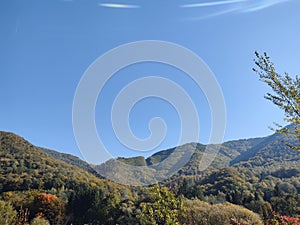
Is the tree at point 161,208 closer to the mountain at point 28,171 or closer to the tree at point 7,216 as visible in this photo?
Result: the tree at point 7,216

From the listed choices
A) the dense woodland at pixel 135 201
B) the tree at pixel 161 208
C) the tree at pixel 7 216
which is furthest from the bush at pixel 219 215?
the tree at pixel 161 208

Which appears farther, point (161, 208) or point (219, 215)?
point (219, 215)

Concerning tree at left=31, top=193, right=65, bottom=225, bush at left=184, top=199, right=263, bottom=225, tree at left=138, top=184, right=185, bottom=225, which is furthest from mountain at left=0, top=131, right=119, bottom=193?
tree at left=138, top=184, right=185, bottom=225

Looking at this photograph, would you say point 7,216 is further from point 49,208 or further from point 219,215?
point 49,208

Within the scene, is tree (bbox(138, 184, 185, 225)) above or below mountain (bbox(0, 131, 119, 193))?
below

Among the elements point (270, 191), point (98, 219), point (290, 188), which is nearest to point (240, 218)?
point (98, 219)

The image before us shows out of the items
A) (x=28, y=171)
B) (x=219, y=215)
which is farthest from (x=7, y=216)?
(x=28, y=171)

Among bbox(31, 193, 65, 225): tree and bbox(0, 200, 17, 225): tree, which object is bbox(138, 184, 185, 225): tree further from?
bbox(31, 193, 65, 225): tree

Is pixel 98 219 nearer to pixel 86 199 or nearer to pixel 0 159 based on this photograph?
pixel 86 199

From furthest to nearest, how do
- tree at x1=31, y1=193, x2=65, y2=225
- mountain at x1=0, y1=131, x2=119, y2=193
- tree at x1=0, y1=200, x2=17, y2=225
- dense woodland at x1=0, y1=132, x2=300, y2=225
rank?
mountain at x1=0, y1=131, x2=119, y2=193 < tree at x1=31, y1=193, x2=65, y2=225 < tree at x1=0, y1=200, x2=17, y2=225 < dense woodland at x1=0, y1=132, x2=300, y2=225

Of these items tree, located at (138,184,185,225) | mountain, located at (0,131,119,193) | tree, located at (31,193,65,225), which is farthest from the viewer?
mountain, located at (0,131,119,193)

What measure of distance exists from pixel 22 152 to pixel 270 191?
90355mm

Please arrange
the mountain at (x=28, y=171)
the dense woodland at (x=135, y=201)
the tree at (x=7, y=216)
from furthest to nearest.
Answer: the mountain at (x=28, y=171) → the tree at (x=7, y=216) → the dense woodland at (x=135, y=201)

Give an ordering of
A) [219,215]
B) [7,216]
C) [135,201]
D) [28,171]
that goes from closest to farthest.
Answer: [7,216] → [219,215] → [135,201] → [28,171]
